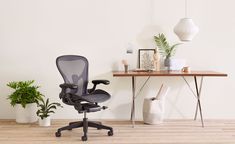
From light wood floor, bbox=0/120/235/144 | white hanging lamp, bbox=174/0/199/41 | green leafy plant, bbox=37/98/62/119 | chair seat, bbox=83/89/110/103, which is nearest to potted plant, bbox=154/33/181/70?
white hanging lamp, bbox=174/0/199/41

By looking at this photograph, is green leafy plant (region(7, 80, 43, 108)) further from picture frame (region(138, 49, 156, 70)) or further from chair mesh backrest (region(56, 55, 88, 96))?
picture frame (region(138, 49, 156, 70))

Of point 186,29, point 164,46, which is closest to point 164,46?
point 164,46

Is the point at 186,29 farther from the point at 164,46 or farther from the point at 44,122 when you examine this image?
the point at 44,122

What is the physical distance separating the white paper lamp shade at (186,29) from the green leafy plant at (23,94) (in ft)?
6.74

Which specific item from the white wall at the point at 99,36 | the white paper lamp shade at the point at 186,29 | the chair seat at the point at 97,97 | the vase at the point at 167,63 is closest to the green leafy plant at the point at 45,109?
the white wall at the point at 99,36

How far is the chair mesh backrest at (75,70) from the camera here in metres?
4.10

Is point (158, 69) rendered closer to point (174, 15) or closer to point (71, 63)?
point (174, 15)

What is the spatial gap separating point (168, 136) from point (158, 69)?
1036mm

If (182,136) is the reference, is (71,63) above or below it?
above

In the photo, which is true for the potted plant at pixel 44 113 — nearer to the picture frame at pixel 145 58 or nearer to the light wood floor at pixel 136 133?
the light wood floor at pixel 136 133

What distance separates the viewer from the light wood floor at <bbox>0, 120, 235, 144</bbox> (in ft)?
12.5

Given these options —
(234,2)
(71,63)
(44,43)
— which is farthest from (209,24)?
(44,43)

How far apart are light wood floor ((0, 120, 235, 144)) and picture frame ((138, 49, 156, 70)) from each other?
79cm

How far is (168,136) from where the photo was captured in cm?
400
